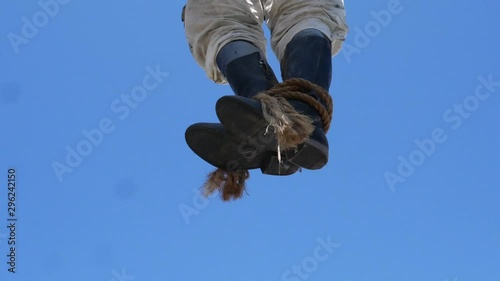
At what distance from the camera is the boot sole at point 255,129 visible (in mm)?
3865

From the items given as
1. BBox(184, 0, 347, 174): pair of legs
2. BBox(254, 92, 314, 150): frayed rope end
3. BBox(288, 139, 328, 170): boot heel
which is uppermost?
BBox(184, 0, 347, 174): pair of legs

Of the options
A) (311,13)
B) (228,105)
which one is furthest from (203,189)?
(311,13)

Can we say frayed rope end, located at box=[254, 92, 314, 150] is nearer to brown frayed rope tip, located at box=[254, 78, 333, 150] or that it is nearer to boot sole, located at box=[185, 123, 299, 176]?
brown frayed rope tip, located at box=[254, 78, 333, 150]

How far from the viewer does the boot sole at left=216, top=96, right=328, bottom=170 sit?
3.87m

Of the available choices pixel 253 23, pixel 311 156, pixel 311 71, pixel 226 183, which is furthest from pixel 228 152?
pixel 253 23

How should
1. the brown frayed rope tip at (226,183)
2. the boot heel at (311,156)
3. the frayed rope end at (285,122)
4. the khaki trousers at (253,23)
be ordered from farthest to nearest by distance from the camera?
the khaki trousers at (253,23), the brown frayed rope tip at (226,183), the boot heel at (311,156), the frayed rope end at (285,122)

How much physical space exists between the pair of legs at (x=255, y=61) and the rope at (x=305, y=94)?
0.07 ft

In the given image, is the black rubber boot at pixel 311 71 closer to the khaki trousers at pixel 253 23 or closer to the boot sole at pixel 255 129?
the boot sole at pixel 255 129

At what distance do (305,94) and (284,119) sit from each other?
321mm

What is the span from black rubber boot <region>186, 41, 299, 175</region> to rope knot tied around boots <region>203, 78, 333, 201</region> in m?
0.08

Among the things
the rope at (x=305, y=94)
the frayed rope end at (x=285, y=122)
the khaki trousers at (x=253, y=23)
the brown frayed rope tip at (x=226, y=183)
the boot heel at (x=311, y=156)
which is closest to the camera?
the frayed rope end at (x=285, y=122)

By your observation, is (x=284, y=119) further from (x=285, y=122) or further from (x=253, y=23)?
(x=253, y=23)

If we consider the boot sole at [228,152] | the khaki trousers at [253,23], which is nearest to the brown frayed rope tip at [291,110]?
the boot sole at [228,152]

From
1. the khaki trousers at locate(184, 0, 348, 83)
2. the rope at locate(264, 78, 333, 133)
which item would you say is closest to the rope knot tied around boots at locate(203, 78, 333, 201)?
the rope at locate(264, 78, 333, 133)
